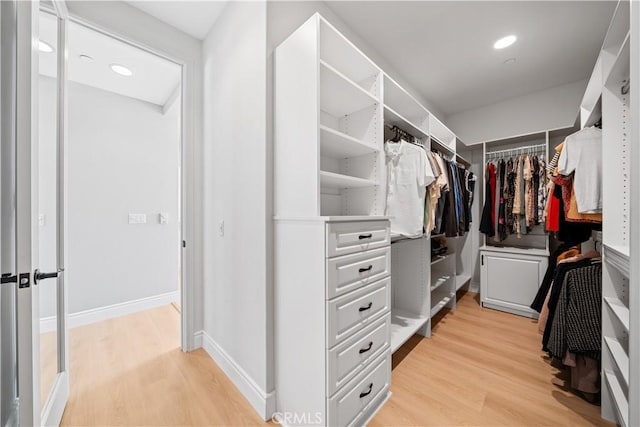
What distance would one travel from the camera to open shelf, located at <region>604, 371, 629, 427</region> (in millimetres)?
1151

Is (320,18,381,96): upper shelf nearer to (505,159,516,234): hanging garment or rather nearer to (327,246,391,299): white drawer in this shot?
(327,246,391,299): white drawer

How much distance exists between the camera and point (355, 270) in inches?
51.1

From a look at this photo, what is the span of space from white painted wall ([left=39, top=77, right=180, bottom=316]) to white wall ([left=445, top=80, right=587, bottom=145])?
405 centimetres

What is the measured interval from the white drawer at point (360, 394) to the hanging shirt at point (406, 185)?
2.95 feet

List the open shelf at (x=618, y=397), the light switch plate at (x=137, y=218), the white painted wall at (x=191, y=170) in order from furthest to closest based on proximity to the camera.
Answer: the light switch plate at (x=137, y=218), the white painted wall at (x=191, y=170), the open shelf at (x=618, y=397)

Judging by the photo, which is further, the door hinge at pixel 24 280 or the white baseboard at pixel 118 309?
the white baseboard at pixel 118 309

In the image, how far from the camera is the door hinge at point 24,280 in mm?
824

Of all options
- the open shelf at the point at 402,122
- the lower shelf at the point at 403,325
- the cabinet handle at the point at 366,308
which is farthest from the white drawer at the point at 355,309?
the open shelf at the point at 402,122

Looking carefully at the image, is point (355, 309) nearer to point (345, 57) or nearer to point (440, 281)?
point (345, 57)

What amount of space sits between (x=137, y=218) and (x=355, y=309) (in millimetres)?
2916

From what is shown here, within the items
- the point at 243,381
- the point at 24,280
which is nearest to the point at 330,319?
the point at 243,381

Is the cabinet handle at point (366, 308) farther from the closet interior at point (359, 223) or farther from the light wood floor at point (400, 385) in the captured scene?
the light wood floor at point (400, 385)

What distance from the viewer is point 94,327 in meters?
2.48

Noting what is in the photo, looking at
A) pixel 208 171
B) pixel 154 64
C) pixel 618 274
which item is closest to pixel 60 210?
pixel 208 171
